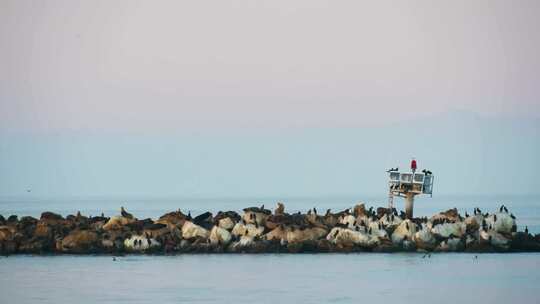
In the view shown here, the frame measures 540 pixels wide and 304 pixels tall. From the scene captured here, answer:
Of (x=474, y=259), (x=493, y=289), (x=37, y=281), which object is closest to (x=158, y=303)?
(x=37, y=281)

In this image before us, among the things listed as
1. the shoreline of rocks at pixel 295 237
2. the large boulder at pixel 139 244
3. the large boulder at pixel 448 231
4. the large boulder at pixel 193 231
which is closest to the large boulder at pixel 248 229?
the shoreline of rocks at pixel 295 237

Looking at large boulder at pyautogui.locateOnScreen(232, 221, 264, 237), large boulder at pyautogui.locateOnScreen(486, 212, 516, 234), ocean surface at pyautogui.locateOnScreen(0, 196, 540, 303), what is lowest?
ocean surface at pyautogui.locateOnScreen(0, 196, 540, 303)

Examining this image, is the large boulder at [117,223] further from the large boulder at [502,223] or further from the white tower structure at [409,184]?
the large boulder at [502,223]

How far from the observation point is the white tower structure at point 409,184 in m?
70.7

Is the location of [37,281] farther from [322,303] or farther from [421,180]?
[421,180]

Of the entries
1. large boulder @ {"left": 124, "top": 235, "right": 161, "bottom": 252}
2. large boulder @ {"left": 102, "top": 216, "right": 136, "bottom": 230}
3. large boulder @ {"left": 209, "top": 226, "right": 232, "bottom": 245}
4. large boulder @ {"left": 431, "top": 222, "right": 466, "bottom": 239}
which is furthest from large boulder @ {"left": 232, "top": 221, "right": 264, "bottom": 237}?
large boulder @ {"left": 431, "top": 222, "right": 466, "bottom": 239}

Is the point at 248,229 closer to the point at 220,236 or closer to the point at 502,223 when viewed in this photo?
the point at 220,236

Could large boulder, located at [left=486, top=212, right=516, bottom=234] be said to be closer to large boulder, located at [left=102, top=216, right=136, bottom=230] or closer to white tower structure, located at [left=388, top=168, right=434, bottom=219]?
white tower structure, located at [left=388, top=168, right=434, bottom=219]

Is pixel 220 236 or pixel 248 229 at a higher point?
pixel 248 229

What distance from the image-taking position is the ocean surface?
179ft

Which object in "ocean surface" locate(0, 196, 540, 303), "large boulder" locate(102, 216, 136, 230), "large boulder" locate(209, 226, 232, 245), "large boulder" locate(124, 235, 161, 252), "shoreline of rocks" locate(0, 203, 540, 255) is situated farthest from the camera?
"large boulder" locate(102, 216, 136, 230)

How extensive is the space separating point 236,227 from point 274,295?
11.9 meters

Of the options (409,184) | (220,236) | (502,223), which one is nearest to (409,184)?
(409,184)

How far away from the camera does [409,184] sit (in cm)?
7112
